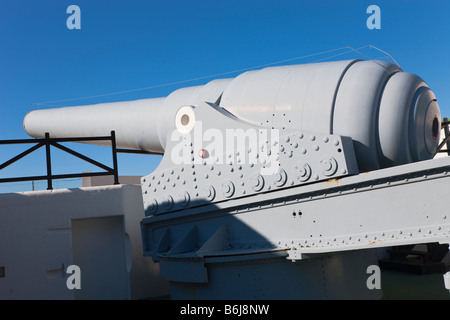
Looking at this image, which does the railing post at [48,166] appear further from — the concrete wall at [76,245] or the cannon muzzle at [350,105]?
the cannon muzzle at [350,105]

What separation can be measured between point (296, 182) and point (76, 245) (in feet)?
12.6

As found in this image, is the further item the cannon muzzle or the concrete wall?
the concrete wall

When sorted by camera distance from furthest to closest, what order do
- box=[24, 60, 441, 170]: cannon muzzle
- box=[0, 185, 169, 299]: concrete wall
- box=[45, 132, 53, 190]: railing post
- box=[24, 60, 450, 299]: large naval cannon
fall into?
box=[45, 132, 53, 190]: railing post, box=[0, 185, 169, 299]: concrete wall, box=[24, 60, 441, 170]: cannon muzzle, box=[24, 60, 450, 299]: large naval cannon

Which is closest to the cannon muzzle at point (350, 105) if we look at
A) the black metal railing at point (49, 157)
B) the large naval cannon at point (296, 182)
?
the large naval cannon at point (296, 182)

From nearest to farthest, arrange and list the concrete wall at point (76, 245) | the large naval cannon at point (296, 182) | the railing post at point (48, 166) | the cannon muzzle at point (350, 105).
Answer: the large naval cannon at point (296, 182)
the cannon muzzle at point (350, 105)
the concrete wall at point (76, 245)
the railing post at point (48, 166)

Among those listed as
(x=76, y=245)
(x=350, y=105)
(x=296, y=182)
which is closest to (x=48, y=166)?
(x=76, y=245)

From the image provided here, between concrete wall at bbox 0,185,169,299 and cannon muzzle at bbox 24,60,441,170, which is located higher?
cannon muzzle at bbox 24,60,441,170

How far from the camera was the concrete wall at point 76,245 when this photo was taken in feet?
20.5

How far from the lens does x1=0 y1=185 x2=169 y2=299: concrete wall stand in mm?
6254

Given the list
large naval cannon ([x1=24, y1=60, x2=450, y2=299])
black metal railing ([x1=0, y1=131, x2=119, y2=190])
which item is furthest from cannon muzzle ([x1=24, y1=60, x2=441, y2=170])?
black metal railing ([x1=0, y1=131, x2=119, y2=190])

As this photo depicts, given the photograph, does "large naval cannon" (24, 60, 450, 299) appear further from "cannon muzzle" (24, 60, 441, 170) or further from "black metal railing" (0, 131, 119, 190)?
"black metal railing" (0, 131, 119, 190)

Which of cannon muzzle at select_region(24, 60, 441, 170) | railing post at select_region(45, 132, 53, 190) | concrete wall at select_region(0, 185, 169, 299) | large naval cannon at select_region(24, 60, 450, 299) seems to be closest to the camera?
large naval cannon at select_region(24, 60, 450, 299)

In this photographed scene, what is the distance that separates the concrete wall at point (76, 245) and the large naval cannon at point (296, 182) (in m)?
1.04

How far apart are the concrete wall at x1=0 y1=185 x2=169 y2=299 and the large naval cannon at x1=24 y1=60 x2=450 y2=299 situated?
40.8 inches
